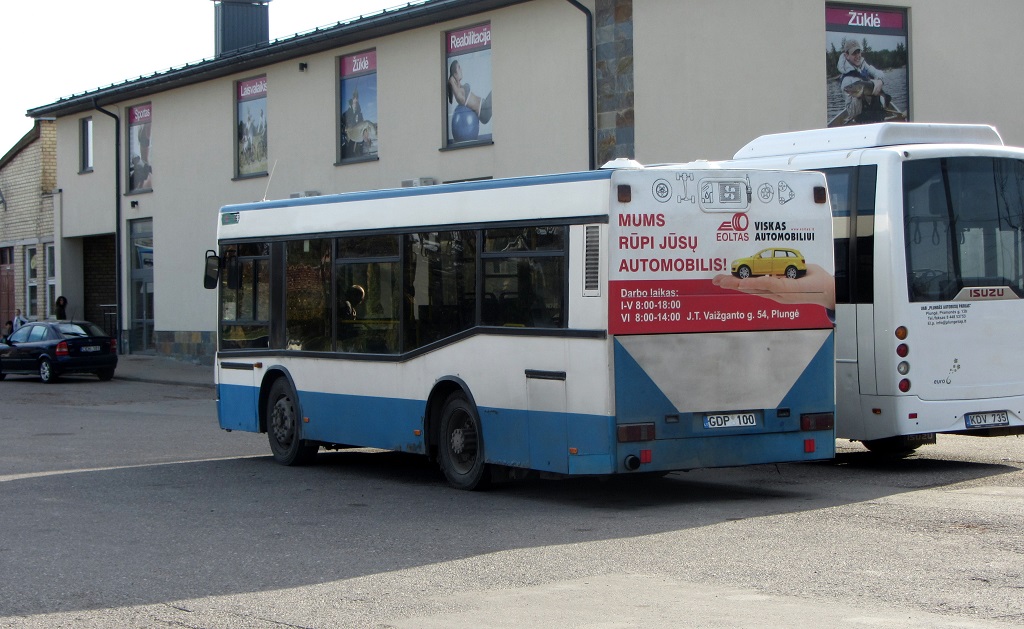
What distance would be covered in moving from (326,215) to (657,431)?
4.76 meters

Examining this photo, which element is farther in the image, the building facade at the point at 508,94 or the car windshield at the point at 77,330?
Result: the car windshield at the point at 77,330

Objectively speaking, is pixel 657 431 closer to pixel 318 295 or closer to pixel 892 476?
pixel 892 476

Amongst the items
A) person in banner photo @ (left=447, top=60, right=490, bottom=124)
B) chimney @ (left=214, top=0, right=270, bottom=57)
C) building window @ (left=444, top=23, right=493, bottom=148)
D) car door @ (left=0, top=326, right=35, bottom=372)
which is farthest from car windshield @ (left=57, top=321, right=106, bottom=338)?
person in banner photo @ (left=447, top=60, right=490, bottom=124)

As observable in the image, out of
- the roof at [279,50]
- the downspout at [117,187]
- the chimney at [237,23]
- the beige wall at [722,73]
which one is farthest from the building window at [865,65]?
the downspout at [117,187]

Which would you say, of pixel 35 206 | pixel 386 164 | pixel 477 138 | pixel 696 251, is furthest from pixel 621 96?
pixel 35 206

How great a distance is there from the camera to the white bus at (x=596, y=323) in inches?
415

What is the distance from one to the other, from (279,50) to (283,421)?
1859 centimetres

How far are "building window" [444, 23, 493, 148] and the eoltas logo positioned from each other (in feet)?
51.5

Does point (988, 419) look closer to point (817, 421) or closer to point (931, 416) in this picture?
point (931, 416)

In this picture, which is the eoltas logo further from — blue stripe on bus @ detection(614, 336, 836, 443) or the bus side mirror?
the bus side mirror

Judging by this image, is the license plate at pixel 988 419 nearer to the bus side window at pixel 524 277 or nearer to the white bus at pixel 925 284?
the white bus at pixel 925 284

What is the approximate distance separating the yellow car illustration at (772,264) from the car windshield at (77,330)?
24511mm

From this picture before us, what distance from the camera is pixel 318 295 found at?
45.6 feet

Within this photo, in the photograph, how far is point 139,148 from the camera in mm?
38219
